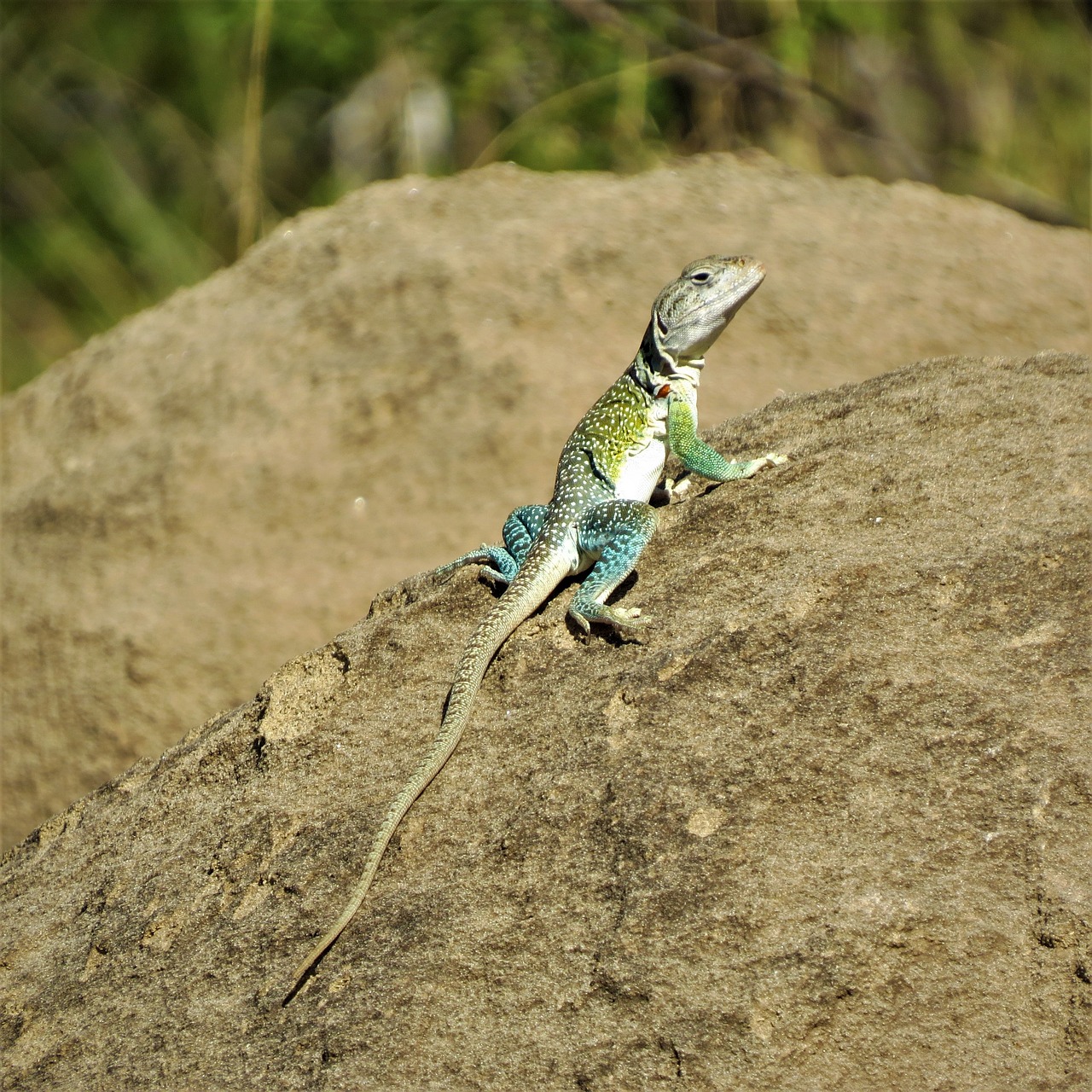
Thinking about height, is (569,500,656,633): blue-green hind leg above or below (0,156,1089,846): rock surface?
above

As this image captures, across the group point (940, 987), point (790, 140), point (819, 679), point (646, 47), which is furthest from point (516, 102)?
point (940, 987)

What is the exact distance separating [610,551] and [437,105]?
782 cm

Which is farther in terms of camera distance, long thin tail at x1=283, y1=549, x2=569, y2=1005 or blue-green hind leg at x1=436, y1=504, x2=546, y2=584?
blue-green hind leg at x1=436, y1=504, x2=546, y2=584

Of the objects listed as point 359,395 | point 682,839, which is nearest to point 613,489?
point 682,839

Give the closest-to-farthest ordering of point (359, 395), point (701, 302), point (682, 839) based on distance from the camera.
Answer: point (682, 839) < point (701, 302) < point (359, 395)

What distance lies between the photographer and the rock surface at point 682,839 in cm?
316

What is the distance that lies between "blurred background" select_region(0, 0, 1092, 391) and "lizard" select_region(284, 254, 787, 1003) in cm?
468

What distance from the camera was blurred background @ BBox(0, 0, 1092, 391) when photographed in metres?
9.42

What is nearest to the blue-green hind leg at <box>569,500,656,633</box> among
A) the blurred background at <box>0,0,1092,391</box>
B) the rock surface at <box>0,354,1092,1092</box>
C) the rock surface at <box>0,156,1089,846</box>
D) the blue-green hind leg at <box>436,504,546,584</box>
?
the rock surface at <box>0,354,1092,1092</box>

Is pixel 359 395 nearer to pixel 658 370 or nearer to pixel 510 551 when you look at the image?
pixel 658 370

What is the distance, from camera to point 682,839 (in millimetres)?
3430

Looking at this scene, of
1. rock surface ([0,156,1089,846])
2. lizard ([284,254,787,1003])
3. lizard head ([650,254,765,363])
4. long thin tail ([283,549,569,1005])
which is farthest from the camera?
rock surface ([0,156,1089,846])

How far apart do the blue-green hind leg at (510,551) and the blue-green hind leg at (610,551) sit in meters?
0.30

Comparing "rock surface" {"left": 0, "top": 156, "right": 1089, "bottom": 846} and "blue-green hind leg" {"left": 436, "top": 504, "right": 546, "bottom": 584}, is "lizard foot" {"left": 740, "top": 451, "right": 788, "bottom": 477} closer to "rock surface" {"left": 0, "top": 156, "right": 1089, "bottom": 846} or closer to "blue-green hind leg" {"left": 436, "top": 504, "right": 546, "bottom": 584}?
"blue-green hind leg" {"left": 436, "top": 504, "right": 546, "bottom": 584}
